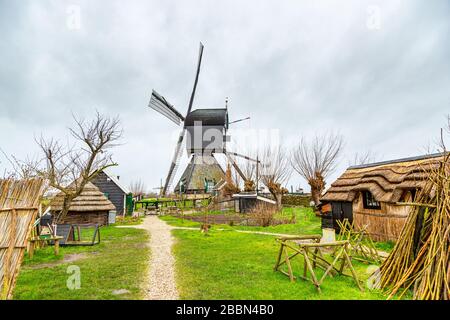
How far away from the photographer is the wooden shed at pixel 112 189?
20047mm

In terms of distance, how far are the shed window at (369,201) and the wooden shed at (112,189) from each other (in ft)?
60.7

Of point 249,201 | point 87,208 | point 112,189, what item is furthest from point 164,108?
point 87,208

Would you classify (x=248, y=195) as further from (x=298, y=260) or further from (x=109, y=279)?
(x=109, y=279)

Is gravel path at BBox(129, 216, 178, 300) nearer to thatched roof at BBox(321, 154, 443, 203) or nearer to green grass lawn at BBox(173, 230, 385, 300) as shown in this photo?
green grass lawn at BBox(173, 230, 385, 300)

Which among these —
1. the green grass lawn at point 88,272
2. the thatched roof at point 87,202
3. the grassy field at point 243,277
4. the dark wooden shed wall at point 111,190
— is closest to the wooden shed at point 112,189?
the dark wooden shed wall at point 111,190

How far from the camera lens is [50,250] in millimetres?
8141

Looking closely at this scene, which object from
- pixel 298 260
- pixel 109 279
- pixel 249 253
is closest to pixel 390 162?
pixel 298 260

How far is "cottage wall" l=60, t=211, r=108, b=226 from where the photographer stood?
14.8m

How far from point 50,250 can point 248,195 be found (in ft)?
52.6

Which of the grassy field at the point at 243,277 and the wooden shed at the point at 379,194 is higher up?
the wooden shed at the point at 379,194

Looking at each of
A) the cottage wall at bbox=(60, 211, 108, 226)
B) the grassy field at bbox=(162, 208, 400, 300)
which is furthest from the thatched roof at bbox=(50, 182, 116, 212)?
the grassy field at bbox=(162, 208, 400, 300)

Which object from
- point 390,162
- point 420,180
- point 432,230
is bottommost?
point 432,230

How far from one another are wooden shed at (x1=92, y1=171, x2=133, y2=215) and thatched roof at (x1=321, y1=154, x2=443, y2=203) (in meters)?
16.6

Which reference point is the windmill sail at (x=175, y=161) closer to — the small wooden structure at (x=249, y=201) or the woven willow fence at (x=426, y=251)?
the small wooden structure at (x=249, y=201)
